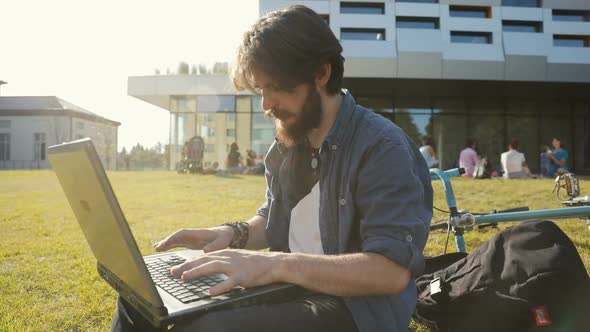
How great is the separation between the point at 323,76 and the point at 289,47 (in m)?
0.20

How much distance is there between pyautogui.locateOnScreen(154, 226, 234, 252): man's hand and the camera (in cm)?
179

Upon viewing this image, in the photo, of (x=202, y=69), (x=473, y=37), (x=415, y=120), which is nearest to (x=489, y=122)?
(x=415, y=120)

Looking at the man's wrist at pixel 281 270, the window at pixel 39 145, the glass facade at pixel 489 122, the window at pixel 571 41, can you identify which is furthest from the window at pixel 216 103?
the window at pixel 39 145

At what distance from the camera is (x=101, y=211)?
3.80 ft

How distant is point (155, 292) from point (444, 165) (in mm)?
22665

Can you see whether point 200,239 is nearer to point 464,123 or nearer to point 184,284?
point 184,284

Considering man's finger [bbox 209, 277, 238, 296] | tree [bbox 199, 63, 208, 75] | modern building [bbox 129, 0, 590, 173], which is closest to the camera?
man's finger [bbox 209, 277, 238, 296]

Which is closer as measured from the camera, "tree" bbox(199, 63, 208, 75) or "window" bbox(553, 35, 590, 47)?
"window" bbox(553, 35, 590, 47)

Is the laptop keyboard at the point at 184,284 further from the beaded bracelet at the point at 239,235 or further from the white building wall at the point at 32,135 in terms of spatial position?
the white building wall at the point at 32,135

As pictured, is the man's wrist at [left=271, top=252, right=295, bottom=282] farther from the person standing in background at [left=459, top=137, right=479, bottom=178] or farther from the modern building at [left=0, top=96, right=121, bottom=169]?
the modern building at [left=0, top=96, right=121, bottom=169]

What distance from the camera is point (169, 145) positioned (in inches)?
948

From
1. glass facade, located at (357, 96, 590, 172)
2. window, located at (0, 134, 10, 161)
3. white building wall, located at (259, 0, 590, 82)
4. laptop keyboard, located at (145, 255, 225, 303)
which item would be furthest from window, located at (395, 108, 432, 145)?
window, located at (0, 134, 10, 161)

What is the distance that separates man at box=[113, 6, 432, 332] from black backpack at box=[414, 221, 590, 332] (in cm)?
62

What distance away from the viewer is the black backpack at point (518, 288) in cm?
177
